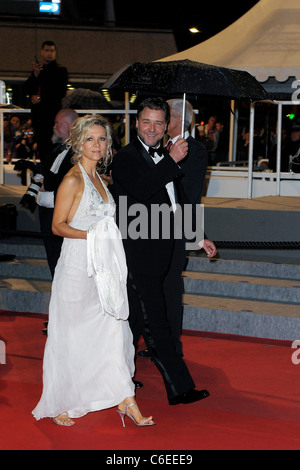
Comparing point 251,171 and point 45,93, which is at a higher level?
point 45,93

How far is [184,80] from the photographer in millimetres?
5855

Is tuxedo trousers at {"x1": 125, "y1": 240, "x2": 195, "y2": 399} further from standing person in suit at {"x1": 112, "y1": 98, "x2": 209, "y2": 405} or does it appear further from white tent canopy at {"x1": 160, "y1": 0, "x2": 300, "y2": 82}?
white tent canopy at {"x1": 160, "y1": 0, "x2": 300, "y2": 82}

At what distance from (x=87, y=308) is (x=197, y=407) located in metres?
1.04

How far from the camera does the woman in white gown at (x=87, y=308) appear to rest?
16.2 feet

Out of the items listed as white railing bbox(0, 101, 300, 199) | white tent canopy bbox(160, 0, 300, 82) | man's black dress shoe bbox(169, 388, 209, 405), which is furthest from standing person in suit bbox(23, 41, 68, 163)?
man's black dress shoe bbox(169, 388, 209, 405)

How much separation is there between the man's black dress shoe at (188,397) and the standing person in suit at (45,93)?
5.37 metres

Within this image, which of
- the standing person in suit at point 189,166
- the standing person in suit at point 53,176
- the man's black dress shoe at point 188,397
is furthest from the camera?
the standing person in suit at point 53,176

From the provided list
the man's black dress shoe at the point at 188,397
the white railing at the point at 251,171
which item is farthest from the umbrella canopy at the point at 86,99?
the man's black dress shoe at the point at 188,397

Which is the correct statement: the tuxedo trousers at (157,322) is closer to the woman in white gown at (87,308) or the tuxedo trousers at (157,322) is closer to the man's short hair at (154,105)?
the woman in white gown at (87,308)

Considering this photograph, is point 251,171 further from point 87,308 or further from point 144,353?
point 87,308

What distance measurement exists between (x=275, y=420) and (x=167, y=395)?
728 mm

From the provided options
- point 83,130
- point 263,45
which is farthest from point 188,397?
point 263,45

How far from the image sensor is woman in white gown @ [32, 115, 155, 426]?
4.94 meters
